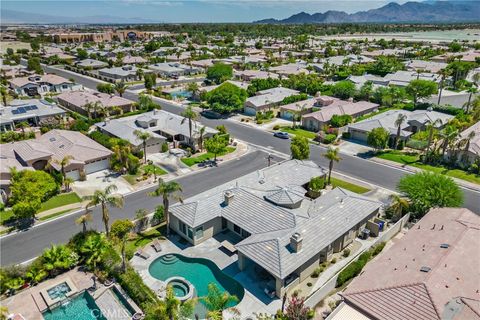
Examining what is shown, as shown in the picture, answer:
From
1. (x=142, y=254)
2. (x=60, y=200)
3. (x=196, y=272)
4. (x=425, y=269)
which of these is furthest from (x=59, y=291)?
(x=425, y=269)

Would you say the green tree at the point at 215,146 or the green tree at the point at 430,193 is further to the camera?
the green tree at the point at 215,146

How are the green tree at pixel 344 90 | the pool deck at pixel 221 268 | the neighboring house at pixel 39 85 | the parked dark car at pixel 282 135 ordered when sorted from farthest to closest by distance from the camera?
the neighboring house at pixel 39 85, the green tree at pixel 344 90, the parked dark car at pixel 282 135, the pool deck at pixel 221 268

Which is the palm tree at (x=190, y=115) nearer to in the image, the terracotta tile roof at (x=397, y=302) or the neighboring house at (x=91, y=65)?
the terracotta tile roof at (x=397, y=302)

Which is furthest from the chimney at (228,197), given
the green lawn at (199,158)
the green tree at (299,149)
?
the green lawn at (199,158)

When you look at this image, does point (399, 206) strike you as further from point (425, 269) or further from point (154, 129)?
point (154, 129)

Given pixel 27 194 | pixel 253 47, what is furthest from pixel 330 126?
pixel 253 47

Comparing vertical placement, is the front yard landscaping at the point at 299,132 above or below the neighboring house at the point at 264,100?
below
